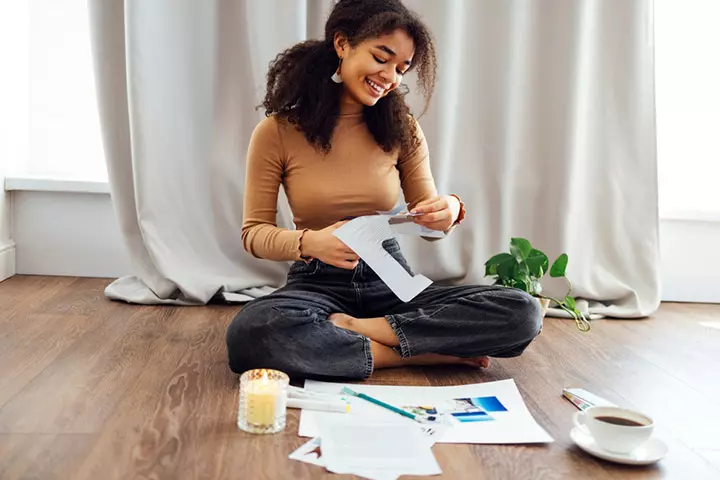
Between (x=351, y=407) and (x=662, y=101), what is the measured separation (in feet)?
6.50

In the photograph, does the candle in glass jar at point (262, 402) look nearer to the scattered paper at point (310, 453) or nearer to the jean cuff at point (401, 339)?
the scattered paper at point (310, 453)

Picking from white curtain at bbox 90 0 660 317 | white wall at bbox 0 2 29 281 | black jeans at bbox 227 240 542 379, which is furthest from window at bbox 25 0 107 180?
black jeans at bbox 227 240 542 379

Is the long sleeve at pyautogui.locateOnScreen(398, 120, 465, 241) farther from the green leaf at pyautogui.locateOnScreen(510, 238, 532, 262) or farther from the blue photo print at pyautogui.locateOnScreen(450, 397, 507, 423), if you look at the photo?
the blue photo print at pyautogui.locateOnScreen(450, 397, 507, 423)

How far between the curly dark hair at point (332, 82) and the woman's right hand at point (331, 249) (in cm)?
28

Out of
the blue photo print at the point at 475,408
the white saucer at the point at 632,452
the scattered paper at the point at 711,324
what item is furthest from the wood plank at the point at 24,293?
the scattered paper at the point at 711,324

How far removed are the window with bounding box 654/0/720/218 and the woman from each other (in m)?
1.35

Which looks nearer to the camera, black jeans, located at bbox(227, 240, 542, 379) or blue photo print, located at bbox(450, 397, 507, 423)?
blue photo print, located at bbox(450, 397, 507, 423)

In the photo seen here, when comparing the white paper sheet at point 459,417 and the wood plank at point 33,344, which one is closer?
the white paper sheet at point 459,417

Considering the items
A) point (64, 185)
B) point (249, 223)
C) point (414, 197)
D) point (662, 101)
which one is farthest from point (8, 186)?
point (662, 101)

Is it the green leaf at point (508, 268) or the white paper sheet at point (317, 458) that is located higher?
the green leaf at point (508, 268)

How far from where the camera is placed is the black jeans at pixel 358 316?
5.99 ft

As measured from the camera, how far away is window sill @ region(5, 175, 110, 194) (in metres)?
2.88

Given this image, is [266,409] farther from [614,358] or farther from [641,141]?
[641,141]

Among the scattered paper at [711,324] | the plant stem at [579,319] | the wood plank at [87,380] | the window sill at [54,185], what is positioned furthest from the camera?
the window sill at [54,185]
